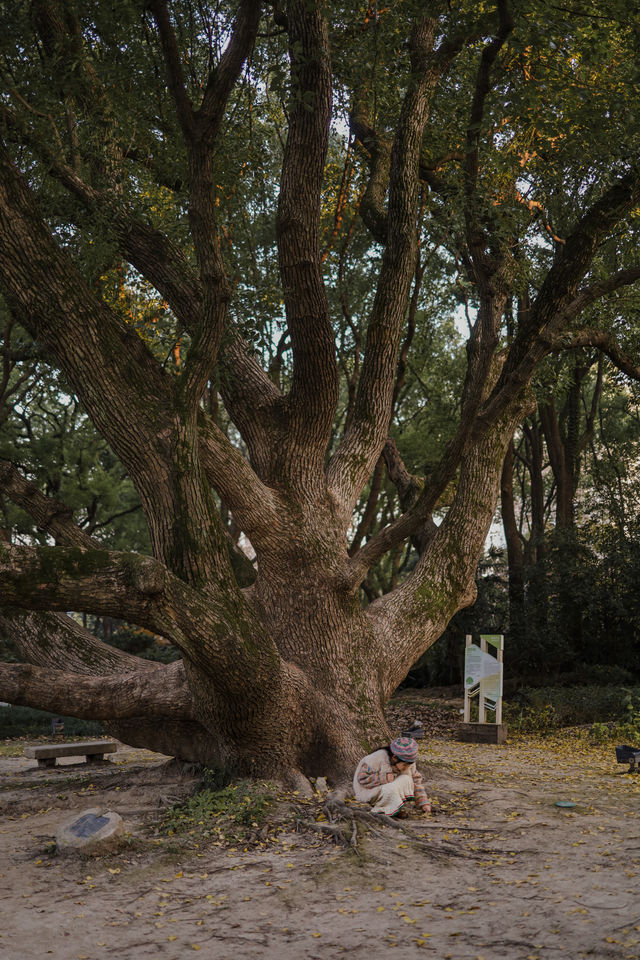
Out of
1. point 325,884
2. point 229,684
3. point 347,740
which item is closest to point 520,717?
point 347,740

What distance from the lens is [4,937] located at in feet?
13.9

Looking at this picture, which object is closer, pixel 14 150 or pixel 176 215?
pixel 14 150

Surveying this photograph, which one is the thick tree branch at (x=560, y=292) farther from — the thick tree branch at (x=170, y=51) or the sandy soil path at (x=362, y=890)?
the thick tree branch at (x=170, y=51)

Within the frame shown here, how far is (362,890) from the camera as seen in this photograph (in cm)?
499

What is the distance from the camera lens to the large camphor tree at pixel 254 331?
6488 mm

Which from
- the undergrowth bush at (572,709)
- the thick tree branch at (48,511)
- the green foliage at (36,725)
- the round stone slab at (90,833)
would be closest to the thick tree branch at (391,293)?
the thick tree branch at (48,511)

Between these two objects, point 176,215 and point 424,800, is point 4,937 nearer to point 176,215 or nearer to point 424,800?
point 424,800

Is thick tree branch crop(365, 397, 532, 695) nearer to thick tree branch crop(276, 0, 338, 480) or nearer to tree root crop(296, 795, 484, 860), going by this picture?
thick tree branch crop(276, 0, 338, 480)

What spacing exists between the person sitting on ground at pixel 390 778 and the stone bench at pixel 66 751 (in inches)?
216

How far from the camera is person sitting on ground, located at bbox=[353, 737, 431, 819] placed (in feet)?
21.7

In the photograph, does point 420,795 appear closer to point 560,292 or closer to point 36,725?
point 560,292

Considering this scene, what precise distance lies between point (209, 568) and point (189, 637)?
0.71m

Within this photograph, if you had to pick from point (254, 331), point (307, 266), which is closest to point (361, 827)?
point (307, 266)

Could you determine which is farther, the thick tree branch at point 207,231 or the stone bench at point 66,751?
the stone bench at point 66,751
